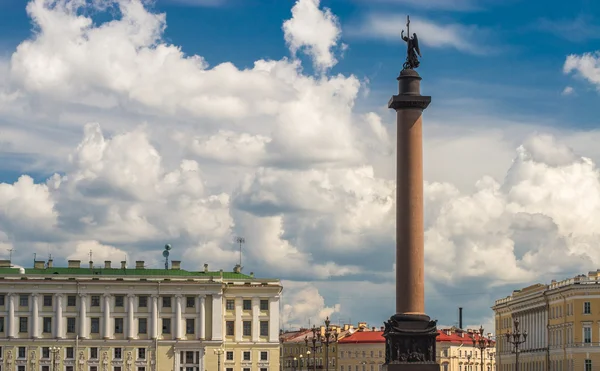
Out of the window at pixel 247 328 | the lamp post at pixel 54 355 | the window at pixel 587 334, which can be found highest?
the window at pixel 247 328

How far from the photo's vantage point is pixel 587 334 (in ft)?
466

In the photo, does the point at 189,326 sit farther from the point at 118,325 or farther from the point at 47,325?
the point at 47,325

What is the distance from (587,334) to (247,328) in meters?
39.2

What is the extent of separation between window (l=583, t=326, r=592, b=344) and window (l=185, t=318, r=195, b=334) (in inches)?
1765

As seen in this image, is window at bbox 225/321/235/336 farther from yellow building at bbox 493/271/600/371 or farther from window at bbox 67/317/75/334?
yellow building at bbox 493/271/600/371

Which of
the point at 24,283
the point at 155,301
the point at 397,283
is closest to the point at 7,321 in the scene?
the point at 24,283

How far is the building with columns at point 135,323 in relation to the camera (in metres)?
151

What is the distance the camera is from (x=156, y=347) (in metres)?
153

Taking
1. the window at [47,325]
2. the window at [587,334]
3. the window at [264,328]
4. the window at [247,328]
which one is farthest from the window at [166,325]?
the window at [587,334]

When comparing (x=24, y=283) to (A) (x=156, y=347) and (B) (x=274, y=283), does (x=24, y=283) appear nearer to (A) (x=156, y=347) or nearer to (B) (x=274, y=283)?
(A) (x=156, y=347)

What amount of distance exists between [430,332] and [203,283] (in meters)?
91.8

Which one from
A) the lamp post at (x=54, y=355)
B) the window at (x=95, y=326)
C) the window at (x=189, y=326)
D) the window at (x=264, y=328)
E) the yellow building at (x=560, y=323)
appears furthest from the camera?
the window at (x=264, y=328)

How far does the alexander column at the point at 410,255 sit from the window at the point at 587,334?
81871 mm

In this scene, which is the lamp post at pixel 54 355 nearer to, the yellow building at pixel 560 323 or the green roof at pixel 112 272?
the green roof at pixel 112 272
